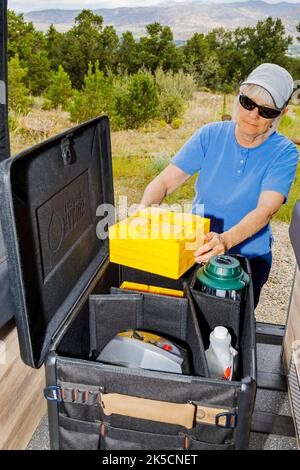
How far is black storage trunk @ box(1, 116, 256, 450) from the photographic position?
74cm

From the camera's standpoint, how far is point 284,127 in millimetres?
2236

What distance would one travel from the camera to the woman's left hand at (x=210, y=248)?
1.12m

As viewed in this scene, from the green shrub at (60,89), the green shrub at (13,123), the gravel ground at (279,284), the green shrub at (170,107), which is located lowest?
the gravel ground at (279,284)

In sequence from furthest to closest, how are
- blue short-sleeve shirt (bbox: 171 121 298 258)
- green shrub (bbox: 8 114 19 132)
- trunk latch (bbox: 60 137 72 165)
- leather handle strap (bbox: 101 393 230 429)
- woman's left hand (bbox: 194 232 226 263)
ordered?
green shrub (bbox: 8 114 19 132)
blue short-sleeve shirt (bbox: 171 121 298 258)
woman's left hand (bbox: 194 232 226 263)
trunk latch (bbox: 60 137 72 165)
leather handle strap (bbox: 101 393 230 429)

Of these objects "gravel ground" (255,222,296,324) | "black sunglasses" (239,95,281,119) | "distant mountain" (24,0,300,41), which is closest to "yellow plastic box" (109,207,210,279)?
"black sunglasses" (239,95,281,119)

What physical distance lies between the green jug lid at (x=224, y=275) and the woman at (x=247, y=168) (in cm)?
21

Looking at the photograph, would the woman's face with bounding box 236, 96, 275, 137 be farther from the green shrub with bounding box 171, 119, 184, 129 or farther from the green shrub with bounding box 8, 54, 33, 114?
the green shrub with bounding box 8, 54, 33, 114

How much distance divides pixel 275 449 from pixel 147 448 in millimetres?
789

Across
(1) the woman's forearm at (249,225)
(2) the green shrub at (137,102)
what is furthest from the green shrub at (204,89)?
(1) the woman's forearm at (249,225)

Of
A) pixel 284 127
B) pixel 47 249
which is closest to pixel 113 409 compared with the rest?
pixel 47 249

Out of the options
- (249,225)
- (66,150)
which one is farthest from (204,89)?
(66,150)

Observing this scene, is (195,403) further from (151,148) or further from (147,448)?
(151,148)

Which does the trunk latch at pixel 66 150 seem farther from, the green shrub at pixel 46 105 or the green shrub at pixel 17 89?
the green shrub at pixel 46 105

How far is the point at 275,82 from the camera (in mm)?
1327
